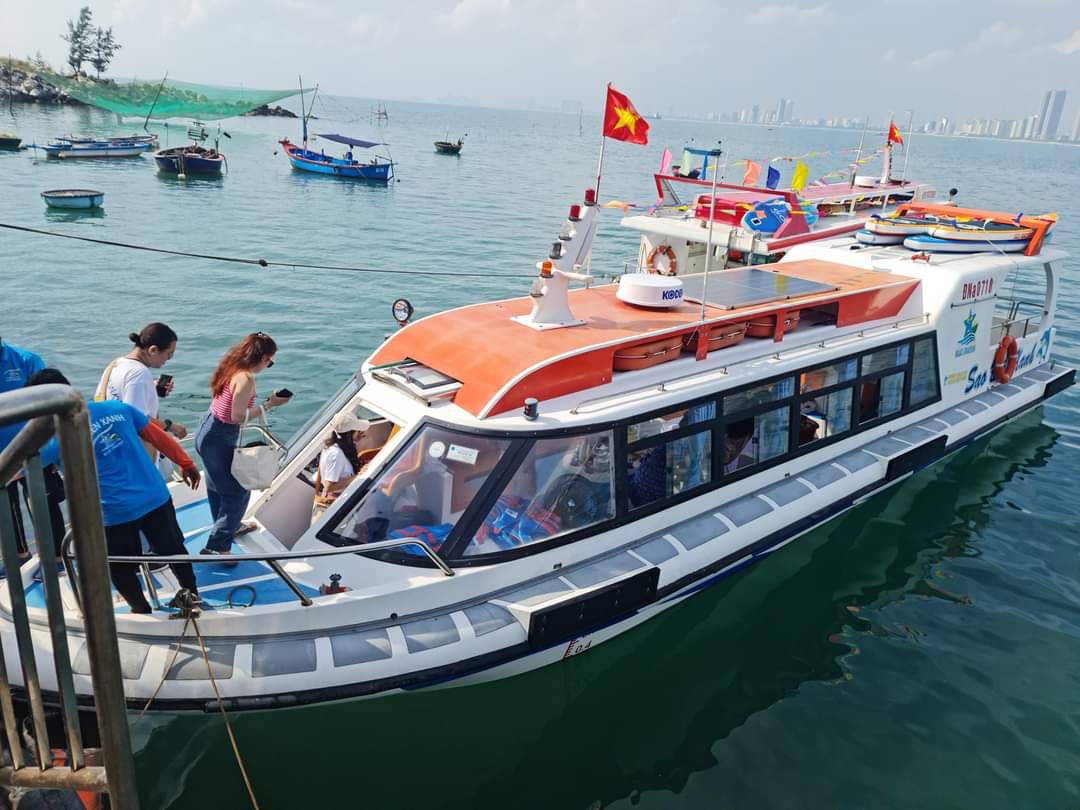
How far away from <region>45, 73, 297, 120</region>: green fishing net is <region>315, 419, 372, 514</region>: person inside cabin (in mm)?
49696

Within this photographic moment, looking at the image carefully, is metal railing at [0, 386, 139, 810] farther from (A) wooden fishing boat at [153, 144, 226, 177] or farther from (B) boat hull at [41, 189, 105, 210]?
(A) wooden fishing boat at [153, 144, 226, 177]

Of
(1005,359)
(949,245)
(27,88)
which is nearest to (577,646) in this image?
(949,245)

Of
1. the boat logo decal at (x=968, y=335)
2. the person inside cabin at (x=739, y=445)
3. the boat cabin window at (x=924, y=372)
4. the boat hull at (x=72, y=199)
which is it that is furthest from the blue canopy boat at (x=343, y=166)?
the person inside cabin at (x=739, y=445)

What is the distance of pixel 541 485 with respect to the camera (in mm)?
6059

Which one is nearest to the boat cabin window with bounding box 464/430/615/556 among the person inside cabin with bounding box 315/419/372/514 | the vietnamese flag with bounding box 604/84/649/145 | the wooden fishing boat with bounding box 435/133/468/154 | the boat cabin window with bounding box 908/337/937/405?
the person inside cabin with bounding box 315/419/372/514

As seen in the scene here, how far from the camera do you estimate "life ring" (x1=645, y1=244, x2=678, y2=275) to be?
489 inches

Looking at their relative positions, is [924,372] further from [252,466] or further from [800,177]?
[252,466]

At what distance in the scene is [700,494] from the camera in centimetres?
712

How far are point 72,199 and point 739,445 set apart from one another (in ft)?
92.7

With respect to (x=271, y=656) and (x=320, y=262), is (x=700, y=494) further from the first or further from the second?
(x=320, y=262)

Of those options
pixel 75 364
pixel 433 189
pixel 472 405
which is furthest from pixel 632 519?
pixel 433 189

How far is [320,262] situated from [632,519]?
62.8ft

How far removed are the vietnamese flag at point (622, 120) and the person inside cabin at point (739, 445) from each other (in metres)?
2.83

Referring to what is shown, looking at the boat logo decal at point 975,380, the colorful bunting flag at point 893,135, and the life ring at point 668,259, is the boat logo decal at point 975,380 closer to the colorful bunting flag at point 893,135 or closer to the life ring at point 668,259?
the life ring at point 668,259
